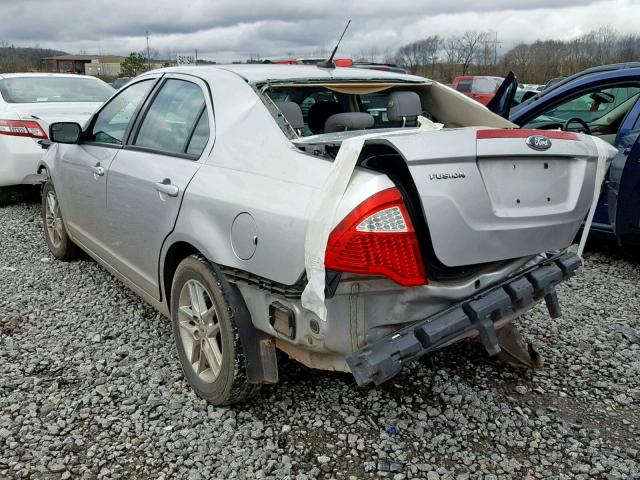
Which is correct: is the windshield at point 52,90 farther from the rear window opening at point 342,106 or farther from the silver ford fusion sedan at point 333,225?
the rear window opening at point 342,106

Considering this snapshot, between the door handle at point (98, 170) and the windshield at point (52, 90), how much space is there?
13.5 ft

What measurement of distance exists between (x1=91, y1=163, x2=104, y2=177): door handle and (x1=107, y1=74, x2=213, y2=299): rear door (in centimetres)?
14

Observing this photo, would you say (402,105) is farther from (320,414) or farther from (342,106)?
(320,414)

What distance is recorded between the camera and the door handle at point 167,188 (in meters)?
3.00

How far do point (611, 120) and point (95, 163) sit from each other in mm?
4535

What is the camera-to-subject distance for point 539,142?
8.52 feet

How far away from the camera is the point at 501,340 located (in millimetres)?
Result: 3240

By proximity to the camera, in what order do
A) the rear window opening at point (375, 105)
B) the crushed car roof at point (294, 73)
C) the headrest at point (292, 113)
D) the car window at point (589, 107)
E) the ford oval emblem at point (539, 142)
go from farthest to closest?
the car window at point (589, 107) < the rear window opening at point (375, 105) < the crushed car roof at point (294, 73) < the headrest at point (292, 113) < the ford oval emblem at point (539, 142)

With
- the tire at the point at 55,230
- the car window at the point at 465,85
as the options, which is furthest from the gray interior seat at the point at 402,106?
the car window at the point at 465,85

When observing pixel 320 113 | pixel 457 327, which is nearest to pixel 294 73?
pixel 320 113

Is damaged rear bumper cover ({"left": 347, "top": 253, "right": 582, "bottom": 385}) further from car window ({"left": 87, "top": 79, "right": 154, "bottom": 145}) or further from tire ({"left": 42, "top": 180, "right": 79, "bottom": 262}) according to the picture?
tire ({"left": 42, "top": 180, "right": 79, "bottom": 262})

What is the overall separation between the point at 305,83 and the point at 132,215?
4.04ft

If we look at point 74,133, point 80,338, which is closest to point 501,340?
point 80,338

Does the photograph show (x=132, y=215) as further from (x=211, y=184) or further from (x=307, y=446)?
(x=307, y=446)
